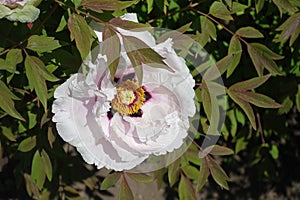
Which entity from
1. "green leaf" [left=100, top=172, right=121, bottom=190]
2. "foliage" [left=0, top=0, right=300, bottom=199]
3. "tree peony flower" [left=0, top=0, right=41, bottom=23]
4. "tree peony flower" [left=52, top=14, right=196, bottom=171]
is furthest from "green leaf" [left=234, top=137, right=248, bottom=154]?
"tree peony flower" [left=0, top=0, right=41, bottom=23]

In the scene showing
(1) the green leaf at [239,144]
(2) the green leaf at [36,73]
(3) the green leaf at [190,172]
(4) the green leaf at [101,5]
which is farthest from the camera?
(1) the green leaf at [239,144]

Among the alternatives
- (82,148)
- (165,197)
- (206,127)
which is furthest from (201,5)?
(165,197)

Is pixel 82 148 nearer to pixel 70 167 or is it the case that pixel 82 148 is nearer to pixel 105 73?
pixel 105 73

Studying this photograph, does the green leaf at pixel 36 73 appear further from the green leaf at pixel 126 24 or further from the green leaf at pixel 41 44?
the green leaf at pixel 126 24

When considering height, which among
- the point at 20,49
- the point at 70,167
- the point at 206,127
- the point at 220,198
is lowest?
the point at 220,198

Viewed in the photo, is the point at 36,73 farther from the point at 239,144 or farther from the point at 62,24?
the point at 239,144

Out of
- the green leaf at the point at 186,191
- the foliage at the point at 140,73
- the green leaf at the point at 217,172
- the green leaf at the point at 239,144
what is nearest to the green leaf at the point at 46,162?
the foliage at the point at 140,73
